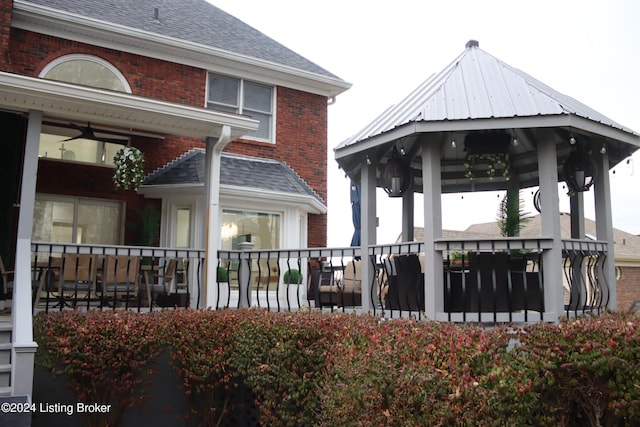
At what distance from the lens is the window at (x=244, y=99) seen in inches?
515

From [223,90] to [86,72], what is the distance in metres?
2.91

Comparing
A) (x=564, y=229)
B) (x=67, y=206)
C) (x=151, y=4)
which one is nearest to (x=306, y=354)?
(x=67, y=206)

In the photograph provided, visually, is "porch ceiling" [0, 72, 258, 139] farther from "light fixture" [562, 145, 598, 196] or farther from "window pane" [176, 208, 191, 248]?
"light fixture" [562, 145, 598, 196]

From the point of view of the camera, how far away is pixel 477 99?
23.1 feet

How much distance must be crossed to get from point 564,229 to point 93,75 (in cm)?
2124

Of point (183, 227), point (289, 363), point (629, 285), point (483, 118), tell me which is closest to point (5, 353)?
point (289, 363)

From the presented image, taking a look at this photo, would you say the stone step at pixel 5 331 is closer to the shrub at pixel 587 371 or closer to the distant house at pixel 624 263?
the shrub at pixel 587 371

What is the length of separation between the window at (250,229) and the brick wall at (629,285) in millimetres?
20859

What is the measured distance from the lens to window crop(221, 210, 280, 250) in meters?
12.0

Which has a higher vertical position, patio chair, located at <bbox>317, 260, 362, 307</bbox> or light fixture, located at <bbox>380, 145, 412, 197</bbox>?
light fixture, located at <bbox>380, 145, 412, 197</bbox>

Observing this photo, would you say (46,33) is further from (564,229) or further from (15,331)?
(564,229)

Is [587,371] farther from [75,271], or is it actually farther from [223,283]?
[223,283]

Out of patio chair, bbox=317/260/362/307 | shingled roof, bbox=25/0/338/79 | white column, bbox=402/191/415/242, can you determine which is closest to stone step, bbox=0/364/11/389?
patio chair, bbox=317/260/362/307

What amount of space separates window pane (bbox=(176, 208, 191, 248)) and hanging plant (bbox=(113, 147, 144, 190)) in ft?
4.58
